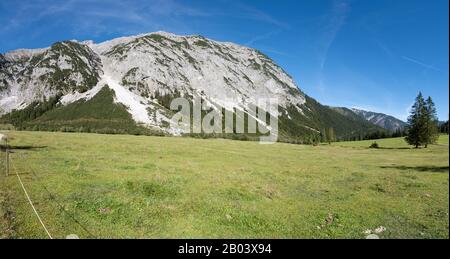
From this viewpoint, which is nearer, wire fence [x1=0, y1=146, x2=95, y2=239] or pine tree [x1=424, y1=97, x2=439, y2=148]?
wire fence [x1=0, y1=146, x2=95, y2=239]

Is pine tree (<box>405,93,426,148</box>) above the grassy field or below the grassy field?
above

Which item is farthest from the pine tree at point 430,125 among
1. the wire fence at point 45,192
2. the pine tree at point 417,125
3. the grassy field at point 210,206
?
the wire fence at point 45,192

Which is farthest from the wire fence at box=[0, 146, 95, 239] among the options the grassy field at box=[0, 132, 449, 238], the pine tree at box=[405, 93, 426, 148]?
the pine tree at box=[405, 93, 426, 148]

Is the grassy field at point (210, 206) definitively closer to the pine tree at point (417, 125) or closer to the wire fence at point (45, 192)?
the wire fence at point (45, 192)

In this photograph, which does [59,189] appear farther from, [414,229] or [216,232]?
[414,229]

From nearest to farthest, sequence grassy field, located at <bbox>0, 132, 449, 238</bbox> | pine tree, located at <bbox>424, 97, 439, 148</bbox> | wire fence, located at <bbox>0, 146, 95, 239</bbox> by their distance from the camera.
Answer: wire fence, located at <bbox>0, 146, 95, 239</bbox> < grassy field, located at <bbox>0, 132, 449, 238</bbox> < pine tree, located at <bbox>424, 97, 439, 148</bbox>

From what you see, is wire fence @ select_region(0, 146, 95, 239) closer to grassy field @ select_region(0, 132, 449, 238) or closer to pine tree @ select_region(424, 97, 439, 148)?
grassy field @ select_region(0, 132, 449, 238)

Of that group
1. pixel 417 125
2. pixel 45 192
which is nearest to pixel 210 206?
pixel 45 192

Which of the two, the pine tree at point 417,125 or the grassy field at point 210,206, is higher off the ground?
the pine tree at point 417,125

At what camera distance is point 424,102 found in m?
93.8

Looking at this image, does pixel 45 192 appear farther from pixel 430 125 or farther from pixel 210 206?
pixel 430 125

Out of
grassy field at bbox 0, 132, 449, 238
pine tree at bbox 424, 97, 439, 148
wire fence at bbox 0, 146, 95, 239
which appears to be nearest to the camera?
wire fence at bbox 0, 146, 95, 239
